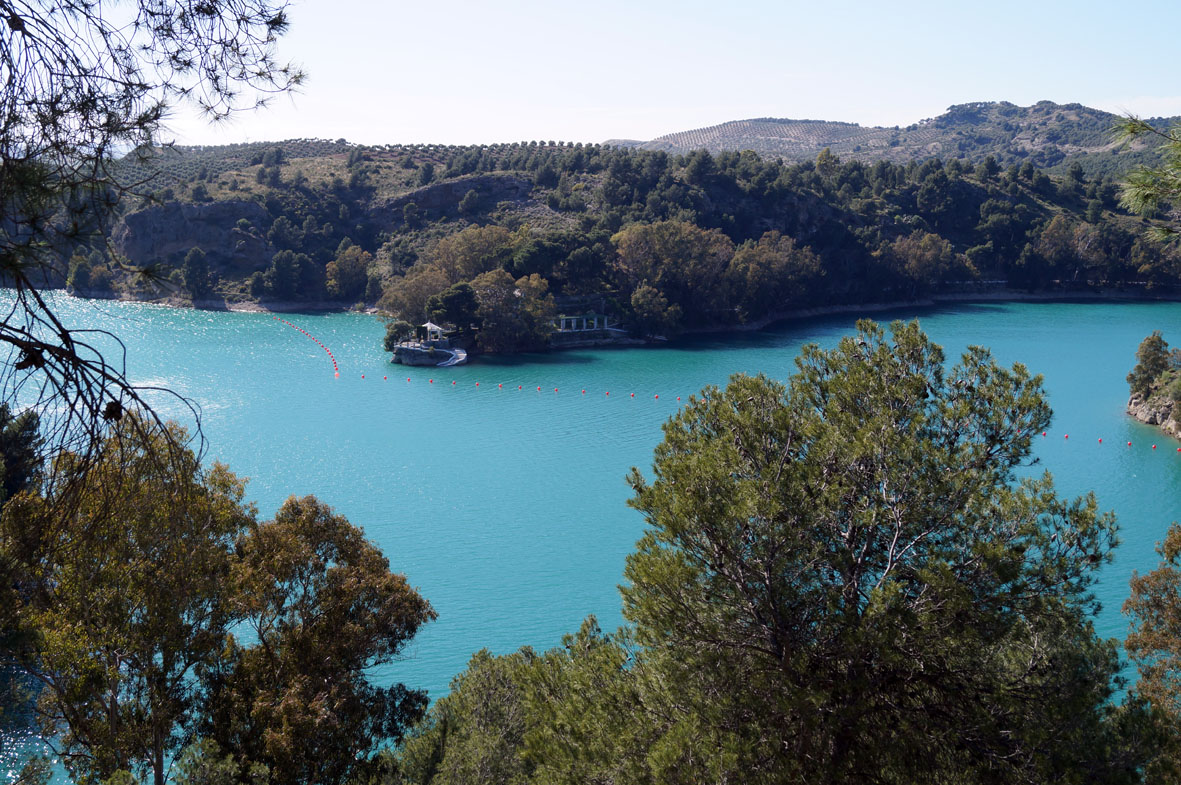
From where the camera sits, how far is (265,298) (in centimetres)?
5872

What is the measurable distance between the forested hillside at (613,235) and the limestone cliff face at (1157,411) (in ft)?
79.2

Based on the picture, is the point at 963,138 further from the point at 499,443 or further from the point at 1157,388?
the point at 499,443

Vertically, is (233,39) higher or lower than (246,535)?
higher

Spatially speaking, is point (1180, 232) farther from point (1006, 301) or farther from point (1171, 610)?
point (1006, 301)

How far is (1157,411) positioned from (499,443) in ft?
78.5

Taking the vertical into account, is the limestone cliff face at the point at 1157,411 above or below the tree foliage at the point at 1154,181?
below

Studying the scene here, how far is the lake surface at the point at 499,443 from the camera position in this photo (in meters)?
18.2

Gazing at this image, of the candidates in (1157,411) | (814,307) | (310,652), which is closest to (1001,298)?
(814,307)

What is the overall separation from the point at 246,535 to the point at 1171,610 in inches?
418

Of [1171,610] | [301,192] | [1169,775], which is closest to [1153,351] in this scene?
[1171,610]

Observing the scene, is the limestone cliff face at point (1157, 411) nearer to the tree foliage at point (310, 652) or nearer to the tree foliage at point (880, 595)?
the tree foliage at point (880, 595)

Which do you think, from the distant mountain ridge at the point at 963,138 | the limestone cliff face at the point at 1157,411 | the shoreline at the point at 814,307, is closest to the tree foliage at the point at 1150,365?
the limestone cliff face at the point at 1157,411

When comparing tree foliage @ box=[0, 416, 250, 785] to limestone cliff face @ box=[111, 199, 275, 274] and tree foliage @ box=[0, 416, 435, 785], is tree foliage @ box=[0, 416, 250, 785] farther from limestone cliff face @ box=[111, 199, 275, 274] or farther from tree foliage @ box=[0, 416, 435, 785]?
limestone cliff face @ box=[111, 199, 275, 274]

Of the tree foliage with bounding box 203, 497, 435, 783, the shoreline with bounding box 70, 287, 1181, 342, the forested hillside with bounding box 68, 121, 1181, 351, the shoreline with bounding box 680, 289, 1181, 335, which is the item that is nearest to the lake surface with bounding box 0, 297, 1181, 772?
the shoreline with bounding box 70, 287, 1181, 342
